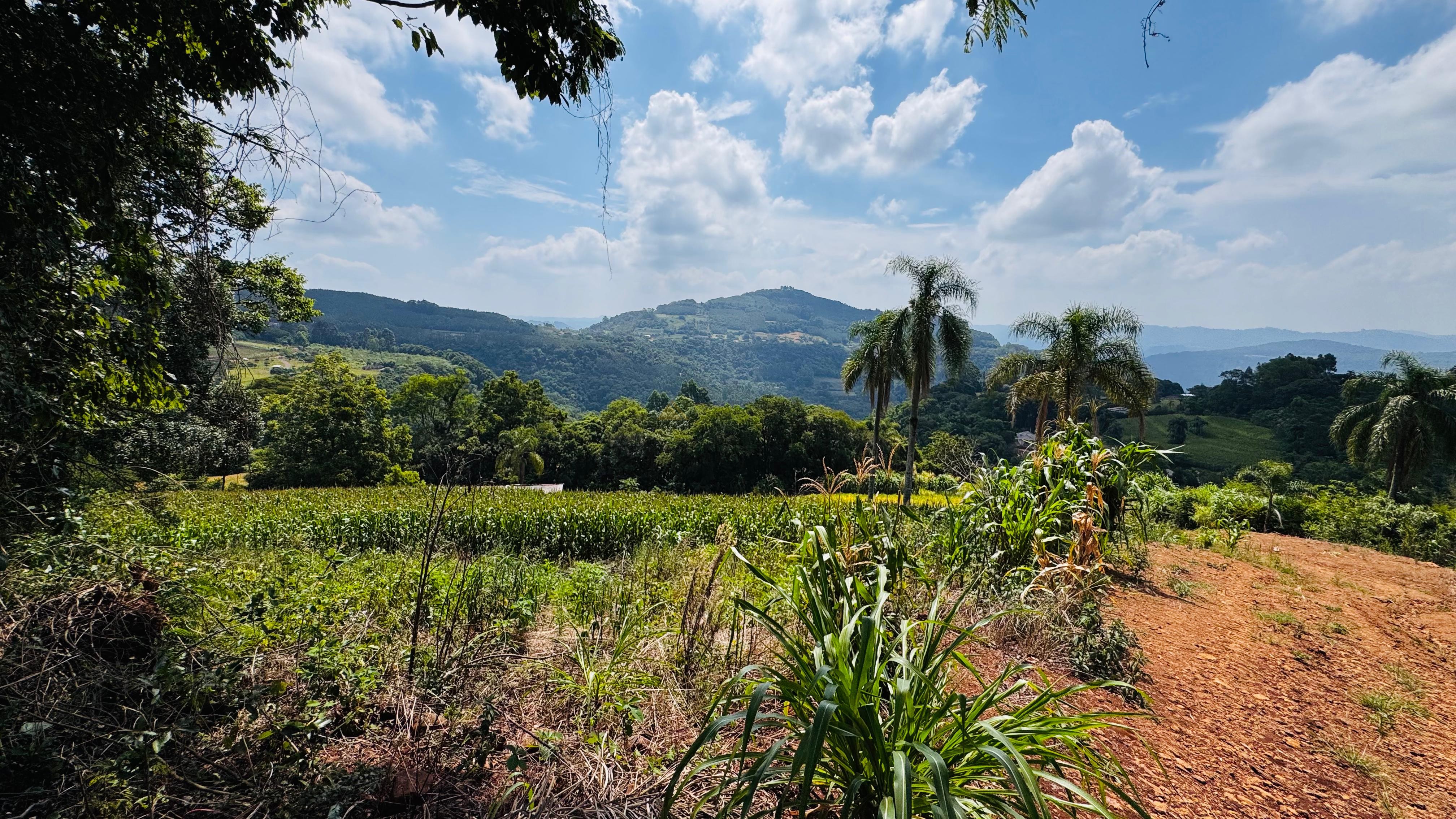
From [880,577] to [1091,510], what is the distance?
3509 mm

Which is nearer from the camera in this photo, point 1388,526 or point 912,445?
point 1388,526

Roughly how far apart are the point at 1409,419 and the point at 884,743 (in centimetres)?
2637

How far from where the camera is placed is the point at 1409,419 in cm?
1711

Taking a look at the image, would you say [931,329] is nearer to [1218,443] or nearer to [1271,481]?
[1271,481]

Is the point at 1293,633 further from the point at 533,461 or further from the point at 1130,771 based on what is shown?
the point at 533,461

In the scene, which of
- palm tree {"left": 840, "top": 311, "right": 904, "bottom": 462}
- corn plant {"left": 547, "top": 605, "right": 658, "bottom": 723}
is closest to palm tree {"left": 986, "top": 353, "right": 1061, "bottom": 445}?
palm tree {"left": 840, "top": 311, "right": 904, "bottom": 462}

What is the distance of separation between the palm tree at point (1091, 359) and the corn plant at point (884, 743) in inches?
609

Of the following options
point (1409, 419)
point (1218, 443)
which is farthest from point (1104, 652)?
point (1218, 443)

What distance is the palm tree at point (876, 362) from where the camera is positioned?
21.3m

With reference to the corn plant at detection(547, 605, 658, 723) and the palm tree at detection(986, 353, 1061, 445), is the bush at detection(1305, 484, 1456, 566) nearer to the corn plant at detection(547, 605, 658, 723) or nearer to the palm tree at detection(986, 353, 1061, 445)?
the palm tree at detection(986, 353, 1061, 445)

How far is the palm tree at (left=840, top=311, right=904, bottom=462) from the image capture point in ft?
69.9

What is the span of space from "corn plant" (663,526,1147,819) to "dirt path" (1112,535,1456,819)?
0.57m

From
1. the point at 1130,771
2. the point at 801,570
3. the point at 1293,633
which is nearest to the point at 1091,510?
the point at 1293,633

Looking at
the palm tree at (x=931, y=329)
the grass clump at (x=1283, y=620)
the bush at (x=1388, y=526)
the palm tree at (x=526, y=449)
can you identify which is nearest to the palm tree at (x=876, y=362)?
the palm tree at (x=931, y=329)
